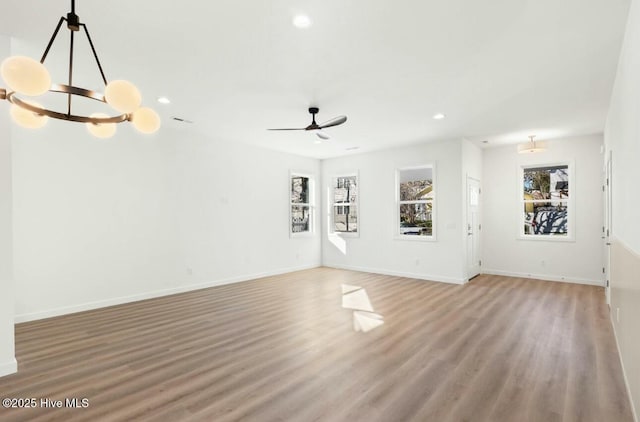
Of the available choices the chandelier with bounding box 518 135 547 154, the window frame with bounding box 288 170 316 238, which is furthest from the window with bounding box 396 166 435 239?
the window frame with bounding box 288 170 316 238

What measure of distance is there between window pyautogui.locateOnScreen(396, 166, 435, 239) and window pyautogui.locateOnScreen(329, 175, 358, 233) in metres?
1.16

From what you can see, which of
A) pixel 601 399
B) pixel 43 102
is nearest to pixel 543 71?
pixel 601 399

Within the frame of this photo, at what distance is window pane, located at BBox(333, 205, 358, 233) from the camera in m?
8.30

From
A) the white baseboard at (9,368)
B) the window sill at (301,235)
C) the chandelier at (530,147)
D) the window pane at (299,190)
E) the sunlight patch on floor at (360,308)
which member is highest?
the chandelier at (530,147)

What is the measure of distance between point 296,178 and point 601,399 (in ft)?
22.2

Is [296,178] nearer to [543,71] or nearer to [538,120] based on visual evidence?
[538,120]

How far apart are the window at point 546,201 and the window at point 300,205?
4.87 metres

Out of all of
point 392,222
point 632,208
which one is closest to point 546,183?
point 392,222

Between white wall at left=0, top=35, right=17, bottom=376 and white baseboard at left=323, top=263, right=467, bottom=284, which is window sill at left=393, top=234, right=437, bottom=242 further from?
white wall at left=0, top=35, right=17, bottom=376

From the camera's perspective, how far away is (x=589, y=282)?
6309 millimetres

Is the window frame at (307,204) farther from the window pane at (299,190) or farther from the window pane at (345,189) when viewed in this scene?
the window pane at (345,189)

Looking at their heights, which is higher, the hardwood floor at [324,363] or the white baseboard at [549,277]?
the white baseboard at [549,277]

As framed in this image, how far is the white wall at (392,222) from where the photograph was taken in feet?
21.7

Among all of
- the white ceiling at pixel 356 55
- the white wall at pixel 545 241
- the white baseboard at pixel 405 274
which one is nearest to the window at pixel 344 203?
the white baseboard at pixel 405 274
